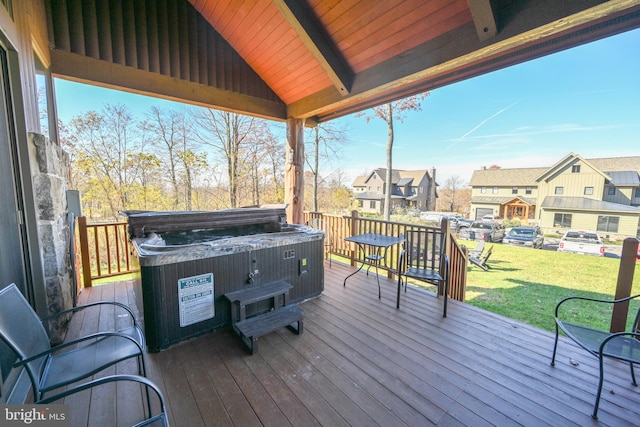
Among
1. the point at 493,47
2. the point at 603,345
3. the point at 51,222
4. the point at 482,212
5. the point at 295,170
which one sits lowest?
the point at 482,212

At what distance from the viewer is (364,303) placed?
9.93 ft

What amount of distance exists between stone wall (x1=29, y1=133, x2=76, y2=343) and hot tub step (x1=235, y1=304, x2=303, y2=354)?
1.61m

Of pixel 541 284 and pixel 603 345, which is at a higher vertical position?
pixel 603 345

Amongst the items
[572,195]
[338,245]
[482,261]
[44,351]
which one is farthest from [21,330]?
[572,195]

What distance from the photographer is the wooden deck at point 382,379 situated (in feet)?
4.79

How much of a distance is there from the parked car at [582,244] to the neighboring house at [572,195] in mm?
1251

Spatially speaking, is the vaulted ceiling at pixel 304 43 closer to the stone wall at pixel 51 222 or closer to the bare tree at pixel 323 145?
the stone wall at pixel 51 222

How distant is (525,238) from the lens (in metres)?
11.6

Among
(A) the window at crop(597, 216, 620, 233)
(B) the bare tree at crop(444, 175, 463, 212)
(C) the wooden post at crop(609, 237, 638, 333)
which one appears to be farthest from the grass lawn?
(B) the bare tree at crop(444, 175, 463, 212)

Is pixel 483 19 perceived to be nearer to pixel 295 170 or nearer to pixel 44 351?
pixel 295 170

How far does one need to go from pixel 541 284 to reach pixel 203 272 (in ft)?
26.1

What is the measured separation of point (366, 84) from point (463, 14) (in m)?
1.19

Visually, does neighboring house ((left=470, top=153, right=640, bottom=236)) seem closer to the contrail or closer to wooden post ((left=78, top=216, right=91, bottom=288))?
the contrail

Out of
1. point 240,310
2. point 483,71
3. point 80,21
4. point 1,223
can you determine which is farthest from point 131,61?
point 483,71
